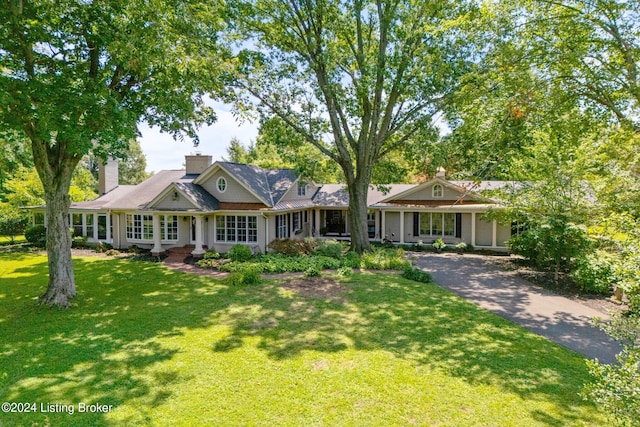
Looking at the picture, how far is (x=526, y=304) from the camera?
11484mm

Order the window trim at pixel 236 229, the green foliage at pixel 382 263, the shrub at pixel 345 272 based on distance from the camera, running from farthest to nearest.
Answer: the window trim at pixel 236 229, the green foliage at pixel 382 263, the shrub at pixel 345 272

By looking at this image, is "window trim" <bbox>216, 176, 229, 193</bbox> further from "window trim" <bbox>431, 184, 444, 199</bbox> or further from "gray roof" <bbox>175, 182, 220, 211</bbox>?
"window trim" <bbox>431, 184, 444, 199</bbox>

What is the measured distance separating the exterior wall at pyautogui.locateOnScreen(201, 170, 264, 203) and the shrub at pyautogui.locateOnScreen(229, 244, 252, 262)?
287cm

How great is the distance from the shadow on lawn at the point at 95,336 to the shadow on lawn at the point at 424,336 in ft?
5.31

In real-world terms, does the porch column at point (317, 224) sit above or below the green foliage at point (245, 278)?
above

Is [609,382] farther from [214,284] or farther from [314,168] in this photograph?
[314,168]

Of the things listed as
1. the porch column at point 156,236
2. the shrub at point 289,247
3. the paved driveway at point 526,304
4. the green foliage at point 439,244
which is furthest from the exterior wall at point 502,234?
the porch column at point 156,236

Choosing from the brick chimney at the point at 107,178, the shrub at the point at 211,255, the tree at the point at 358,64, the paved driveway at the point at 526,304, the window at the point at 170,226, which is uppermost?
the tree at the point at 358,64

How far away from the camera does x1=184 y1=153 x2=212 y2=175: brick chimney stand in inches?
938

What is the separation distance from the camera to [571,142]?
14422mm

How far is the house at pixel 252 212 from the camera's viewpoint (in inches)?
774

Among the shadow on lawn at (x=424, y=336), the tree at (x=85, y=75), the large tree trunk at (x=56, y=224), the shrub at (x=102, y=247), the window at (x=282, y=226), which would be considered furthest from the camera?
the shrub at (x=102, y=247)

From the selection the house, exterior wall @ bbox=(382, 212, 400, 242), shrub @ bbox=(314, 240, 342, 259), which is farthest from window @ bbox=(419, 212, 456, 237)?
shrub @ bbox=(314, 240, 342, 259)

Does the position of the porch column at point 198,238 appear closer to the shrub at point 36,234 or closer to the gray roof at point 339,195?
the gray roof at point 339,195
